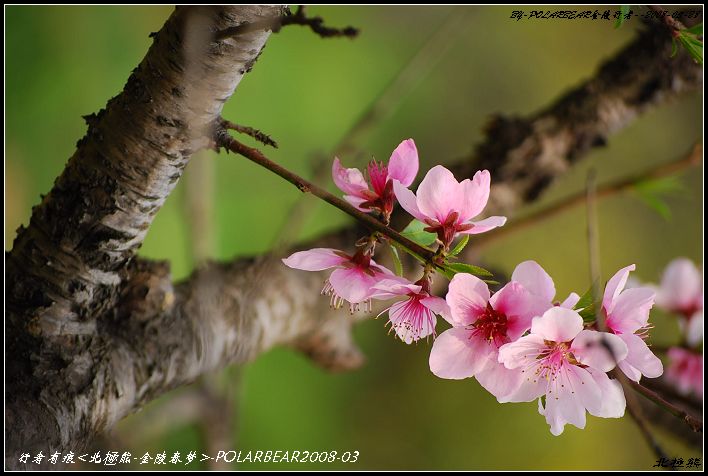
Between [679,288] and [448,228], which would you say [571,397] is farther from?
[679,288]

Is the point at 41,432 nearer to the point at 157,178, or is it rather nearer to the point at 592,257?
the point at 157,178

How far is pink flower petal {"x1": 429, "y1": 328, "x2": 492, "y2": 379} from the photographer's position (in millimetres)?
343

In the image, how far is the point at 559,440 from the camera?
1.36 meters

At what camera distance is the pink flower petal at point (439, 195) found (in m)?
0.33

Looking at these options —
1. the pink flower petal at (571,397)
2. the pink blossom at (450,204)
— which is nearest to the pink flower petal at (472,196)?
the pink blossom at (450,204)

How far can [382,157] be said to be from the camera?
1388 mm

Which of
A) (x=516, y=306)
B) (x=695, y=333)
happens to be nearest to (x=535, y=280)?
(x=516, y=306)

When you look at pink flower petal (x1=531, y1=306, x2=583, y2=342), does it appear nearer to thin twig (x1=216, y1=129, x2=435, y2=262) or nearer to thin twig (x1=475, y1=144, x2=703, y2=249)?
thin twig (x1=216, y1=129, x2=435, y2=262)

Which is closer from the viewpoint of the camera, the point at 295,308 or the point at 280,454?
the point at 295,308

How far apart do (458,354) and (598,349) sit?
7 cm

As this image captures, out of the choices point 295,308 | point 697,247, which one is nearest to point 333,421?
point 295,308

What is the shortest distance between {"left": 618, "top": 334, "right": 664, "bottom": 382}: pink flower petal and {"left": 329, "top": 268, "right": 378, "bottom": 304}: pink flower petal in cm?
14

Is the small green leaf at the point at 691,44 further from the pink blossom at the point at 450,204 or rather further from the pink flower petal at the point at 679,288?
the pink flower petal at the point at 679,288

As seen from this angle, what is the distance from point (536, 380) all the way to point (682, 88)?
55 centimetres
